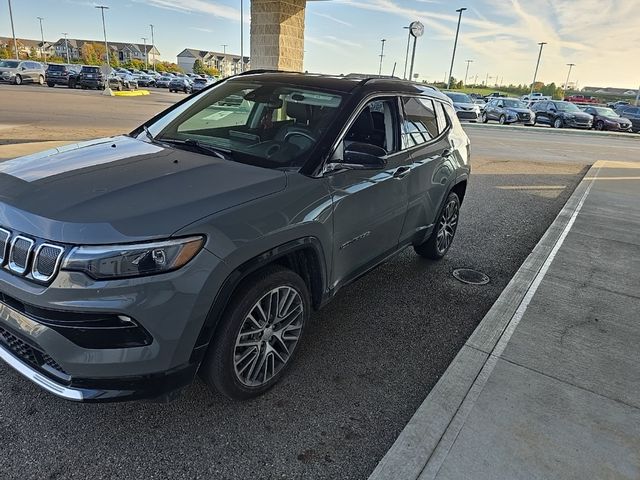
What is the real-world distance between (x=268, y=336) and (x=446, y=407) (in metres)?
1.11

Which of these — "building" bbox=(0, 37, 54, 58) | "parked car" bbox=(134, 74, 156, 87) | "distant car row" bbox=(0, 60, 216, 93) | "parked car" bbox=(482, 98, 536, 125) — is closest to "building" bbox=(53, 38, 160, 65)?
"building" bbox=(0, 37, 54, 58)

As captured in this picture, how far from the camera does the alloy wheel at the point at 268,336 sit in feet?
8.47

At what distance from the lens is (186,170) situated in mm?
2668

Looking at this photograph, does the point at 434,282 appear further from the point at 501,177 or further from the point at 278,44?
the point at 278,44

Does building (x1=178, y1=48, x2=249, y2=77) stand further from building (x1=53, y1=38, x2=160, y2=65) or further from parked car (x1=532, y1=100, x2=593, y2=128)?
parked car (x1=532, y1=100, x2=593, y2=128)

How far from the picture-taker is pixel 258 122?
355cm

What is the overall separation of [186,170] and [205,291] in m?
0.84

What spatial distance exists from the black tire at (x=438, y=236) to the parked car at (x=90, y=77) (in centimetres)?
3703

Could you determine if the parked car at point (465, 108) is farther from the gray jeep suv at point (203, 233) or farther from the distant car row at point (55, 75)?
the gray jeep suv at point (203, 233)

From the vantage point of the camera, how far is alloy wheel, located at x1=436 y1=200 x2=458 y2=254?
495 cm

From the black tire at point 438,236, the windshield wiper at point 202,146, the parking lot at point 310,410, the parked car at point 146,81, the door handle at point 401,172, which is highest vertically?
the windshield wiper at point 202,146

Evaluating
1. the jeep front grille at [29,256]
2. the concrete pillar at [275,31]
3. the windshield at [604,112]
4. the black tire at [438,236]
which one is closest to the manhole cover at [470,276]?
the black tire at [438,236]

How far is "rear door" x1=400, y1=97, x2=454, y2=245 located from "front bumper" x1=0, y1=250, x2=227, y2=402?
88.4 inches

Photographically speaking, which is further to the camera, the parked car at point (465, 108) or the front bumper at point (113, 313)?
the parked car at point (465, 108)
